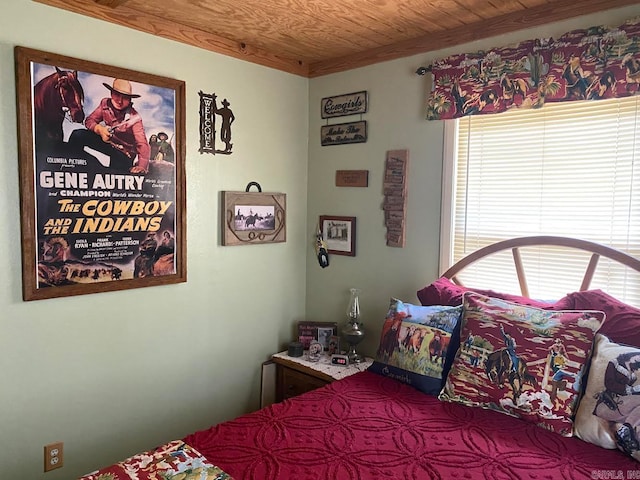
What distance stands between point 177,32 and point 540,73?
5.89ft

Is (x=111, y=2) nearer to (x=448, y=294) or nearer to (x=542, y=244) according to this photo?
(x=448, y=294)

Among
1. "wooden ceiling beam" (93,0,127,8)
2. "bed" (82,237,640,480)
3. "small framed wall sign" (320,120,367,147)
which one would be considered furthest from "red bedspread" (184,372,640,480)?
"wooden ceiling beam" (93,0,127,8)

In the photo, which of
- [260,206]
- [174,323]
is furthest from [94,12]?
[174,323]

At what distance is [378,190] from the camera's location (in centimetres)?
281

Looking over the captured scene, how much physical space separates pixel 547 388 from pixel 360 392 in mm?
764

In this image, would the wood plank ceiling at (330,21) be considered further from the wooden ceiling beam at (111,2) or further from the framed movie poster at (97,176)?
the framed movie poster at (97,176)

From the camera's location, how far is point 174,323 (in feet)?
8.27

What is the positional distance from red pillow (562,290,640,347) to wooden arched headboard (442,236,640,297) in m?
0.16

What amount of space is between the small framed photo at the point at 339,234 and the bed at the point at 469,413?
817mm

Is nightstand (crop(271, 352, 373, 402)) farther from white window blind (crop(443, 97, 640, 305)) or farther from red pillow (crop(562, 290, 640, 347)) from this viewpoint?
red pillow (crop(562, 290, 640, 347))

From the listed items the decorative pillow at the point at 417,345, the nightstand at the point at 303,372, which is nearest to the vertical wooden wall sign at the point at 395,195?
the decorative pillow at the point at 417,345

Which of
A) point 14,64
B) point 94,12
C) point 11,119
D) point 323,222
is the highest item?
point 94,12

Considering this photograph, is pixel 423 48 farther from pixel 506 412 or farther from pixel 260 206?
pixel 506 412

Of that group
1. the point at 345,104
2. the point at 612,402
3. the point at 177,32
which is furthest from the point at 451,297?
Answer: the point at 177,32
